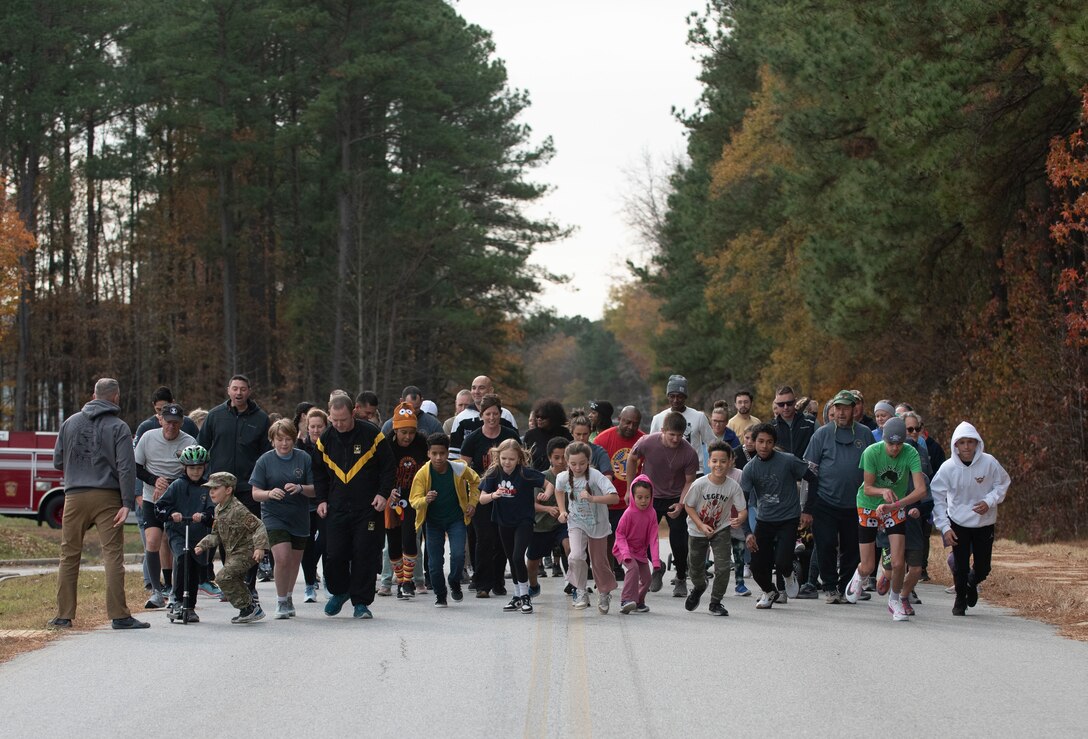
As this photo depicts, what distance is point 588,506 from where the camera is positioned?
1402 cm

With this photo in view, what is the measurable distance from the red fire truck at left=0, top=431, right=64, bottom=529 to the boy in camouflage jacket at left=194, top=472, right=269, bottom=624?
2011cm

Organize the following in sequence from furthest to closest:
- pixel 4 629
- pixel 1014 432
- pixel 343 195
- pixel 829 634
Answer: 1. pixel 343 195
2. pixel 1014 432
3. pixel 4 629
4. pixel 829 634

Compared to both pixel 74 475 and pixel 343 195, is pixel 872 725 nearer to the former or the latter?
pixel 74 475

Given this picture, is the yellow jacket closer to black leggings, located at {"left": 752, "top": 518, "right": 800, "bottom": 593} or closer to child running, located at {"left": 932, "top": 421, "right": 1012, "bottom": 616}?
black leggings, located at {"left": 752, "top": 518, "right": 800, "bottom": 593}

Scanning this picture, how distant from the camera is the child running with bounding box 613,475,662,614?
45.6 feet

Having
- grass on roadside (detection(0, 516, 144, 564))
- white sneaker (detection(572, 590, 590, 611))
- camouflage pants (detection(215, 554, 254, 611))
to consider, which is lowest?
grass on roadside (detection(0, 516, 144, 564))

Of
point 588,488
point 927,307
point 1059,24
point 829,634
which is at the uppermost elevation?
point 1059,24

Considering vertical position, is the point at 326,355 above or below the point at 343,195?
below

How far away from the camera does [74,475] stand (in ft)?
42.8

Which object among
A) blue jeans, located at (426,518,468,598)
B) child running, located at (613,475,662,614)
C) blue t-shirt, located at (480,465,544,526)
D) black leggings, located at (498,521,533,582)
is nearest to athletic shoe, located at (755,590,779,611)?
child running, located at (613,475,662,614)

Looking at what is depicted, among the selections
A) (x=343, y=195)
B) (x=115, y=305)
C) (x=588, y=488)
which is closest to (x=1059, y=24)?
(x=588, y=488)

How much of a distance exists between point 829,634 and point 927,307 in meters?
20.1

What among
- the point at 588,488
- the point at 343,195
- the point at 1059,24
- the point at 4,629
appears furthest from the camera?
the point at 343,195

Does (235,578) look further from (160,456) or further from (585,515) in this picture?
(585,515)
